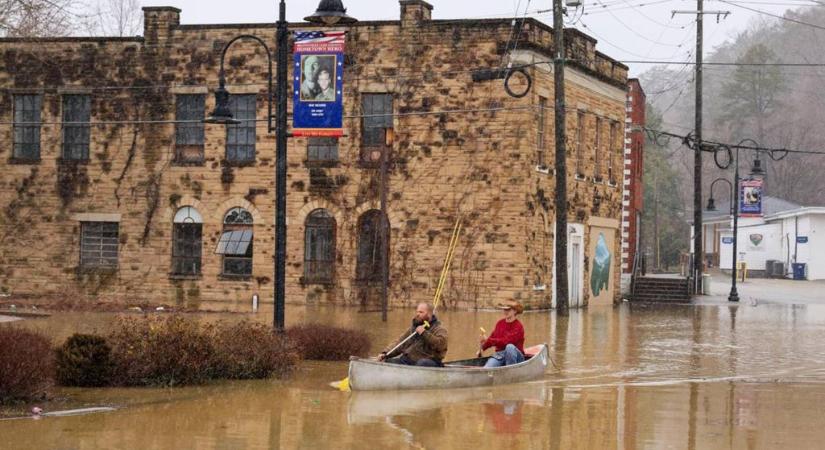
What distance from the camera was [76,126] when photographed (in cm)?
4278

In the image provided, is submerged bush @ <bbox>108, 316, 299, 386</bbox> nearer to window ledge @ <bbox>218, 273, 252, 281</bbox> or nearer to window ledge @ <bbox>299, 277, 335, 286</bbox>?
window ledge @ <bbox>299, 277, 335, 286</bbox>

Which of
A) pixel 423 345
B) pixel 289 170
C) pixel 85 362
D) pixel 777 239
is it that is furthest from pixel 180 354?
pixel 777 239

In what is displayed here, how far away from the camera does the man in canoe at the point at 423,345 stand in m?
19.4

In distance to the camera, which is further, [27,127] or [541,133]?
[27,127]

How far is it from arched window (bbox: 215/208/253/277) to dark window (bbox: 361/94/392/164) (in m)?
4.26

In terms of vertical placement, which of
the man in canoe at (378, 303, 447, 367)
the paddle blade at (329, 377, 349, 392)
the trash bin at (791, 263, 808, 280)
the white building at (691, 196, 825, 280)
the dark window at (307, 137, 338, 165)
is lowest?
the paddle blade at (329, 377, 349, 392)

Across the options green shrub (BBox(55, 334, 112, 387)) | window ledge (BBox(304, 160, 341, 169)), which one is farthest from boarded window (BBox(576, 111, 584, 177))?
green shrub (BBox(55, 334, 112, 387))

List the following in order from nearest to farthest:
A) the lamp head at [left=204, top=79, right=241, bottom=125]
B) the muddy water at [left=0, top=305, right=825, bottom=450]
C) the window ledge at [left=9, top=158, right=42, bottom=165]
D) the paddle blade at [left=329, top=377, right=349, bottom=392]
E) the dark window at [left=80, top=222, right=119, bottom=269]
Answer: the muddy water at [left=0, top=305, right=825, bottom=450] → the paddle blade at [left=329, top=377, right=349, bottom=392] → the lamp head at [left=204, top=79, right=241, bottom=125] → the dark window at [left=80, top=222, right=119, bottom=269] → the window ledge at [left=9, top=158, right=42, bottom=165]

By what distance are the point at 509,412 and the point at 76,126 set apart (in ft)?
93.6

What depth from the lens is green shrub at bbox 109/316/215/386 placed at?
62.7ft

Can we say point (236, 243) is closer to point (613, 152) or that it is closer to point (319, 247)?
point (319, 247)

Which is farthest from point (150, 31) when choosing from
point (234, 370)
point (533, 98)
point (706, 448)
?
point (706, 448)

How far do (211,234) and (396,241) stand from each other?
6.04 m

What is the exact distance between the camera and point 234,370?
20078mm
